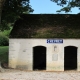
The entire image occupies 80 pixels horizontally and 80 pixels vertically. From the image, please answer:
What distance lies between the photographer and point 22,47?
2441 cm

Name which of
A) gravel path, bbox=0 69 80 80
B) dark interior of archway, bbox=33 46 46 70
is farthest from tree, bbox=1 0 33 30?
gravel path, bbox=0 69 80 80

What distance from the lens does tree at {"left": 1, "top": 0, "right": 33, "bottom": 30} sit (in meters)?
24.9

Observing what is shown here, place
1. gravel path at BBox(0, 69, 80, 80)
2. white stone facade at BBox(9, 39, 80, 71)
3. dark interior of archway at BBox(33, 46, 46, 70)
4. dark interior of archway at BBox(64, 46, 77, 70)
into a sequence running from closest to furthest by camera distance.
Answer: gravel path at BBox(0, 69, 80, 80) < white stone facade at BBox(9, 39, 80, 71) < dark interior of archway at BBox(64, 46, 77, 70) < dark interior of archway at BBox(33, 46, 46, 70)

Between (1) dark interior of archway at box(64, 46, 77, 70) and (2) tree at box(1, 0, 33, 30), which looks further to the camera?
(1) dark interior of archway at box(64, 46, 77, 70)

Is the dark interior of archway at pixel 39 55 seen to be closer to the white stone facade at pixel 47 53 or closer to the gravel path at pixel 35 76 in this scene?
the white stone facade at pixel 47 53

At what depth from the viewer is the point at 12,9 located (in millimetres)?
25688

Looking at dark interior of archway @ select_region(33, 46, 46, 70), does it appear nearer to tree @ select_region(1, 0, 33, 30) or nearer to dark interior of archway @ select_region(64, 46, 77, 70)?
dark interior of archway @ select_region(64, 46, 77, 70)

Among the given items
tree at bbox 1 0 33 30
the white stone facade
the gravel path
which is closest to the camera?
the gravel path

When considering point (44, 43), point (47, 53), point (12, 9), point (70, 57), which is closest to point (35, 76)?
point (47, 53)

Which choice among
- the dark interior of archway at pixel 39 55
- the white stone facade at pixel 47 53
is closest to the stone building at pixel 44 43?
the white stone facade at pixel 47 53

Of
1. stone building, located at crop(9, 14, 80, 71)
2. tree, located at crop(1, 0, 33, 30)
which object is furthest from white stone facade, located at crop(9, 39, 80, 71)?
tree, located at crop(1, 0, 33, 30)

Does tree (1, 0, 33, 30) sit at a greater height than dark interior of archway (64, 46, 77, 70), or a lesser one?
greater

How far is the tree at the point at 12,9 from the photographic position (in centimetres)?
2489

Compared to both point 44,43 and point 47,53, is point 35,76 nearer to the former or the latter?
point 47,53
